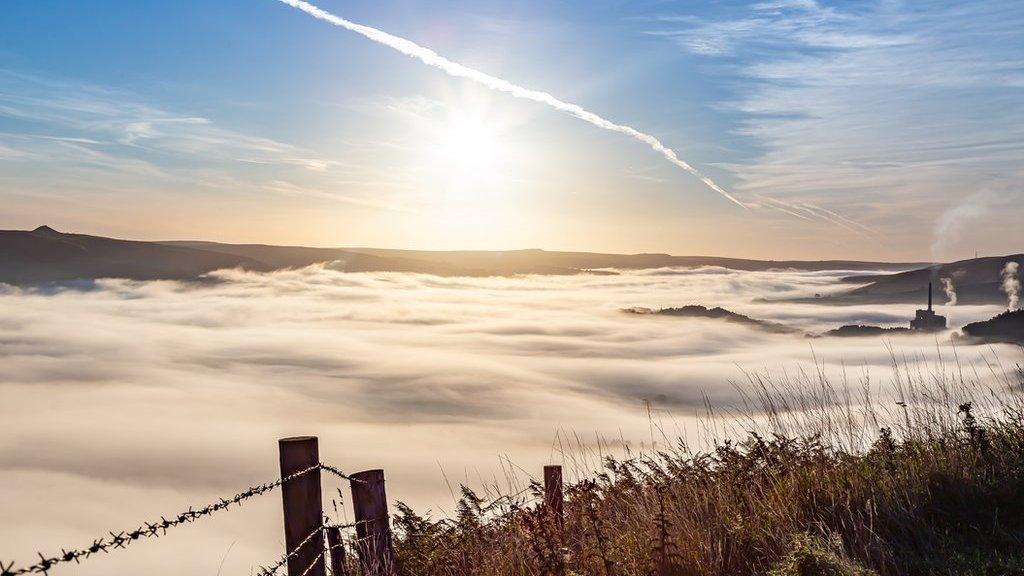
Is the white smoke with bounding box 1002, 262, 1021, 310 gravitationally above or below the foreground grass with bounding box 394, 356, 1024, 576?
below

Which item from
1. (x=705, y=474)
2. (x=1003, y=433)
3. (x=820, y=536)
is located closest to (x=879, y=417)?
(x=1003, y=433)

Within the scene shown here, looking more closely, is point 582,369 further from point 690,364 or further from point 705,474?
point 705,474

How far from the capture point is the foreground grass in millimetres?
6215

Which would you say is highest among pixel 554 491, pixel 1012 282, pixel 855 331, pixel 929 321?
pixel 554 491

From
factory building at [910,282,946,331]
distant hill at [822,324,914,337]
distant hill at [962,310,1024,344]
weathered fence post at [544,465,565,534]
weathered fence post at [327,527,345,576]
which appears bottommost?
distant hill at [822,324,914,337]

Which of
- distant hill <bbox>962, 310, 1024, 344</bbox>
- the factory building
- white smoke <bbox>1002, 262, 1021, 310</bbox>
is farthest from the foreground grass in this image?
white smoke <bbox>1002, 262, 1021, 310</bbox>

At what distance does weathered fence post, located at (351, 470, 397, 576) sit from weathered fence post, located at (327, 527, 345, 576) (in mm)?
241

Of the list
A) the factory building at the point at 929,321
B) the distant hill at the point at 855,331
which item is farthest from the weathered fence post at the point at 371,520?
the distant hill at the point at 855,331

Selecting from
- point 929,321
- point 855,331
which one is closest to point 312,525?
point 929,321

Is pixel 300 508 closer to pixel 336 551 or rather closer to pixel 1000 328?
pixel 336 551

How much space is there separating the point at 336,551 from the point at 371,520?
17.7 inches

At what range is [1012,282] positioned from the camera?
15862cm

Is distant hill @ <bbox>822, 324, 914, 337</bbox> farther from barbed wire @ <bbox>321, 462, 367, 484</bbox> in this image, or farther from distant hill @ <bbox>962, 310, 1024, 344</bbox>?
barbed wire @ <bbox>321, 462, 367, 484</bbox>

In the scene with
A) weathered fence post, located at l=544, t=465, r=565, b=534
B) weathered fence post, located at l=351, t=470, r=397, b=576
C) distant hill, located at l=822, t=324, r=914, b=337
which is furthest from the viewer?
distant hill, located at l=822, t=324, r=914, b=337
